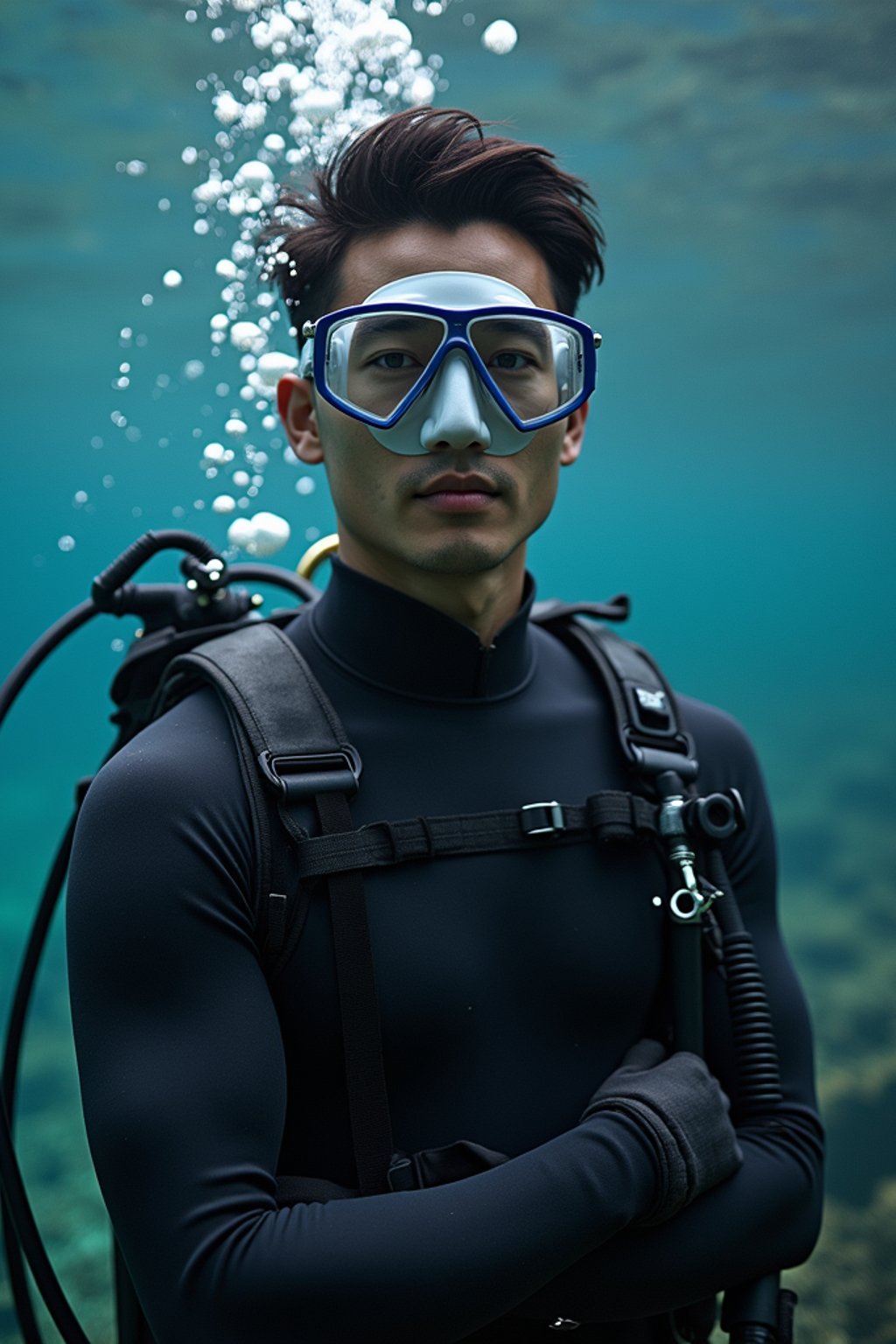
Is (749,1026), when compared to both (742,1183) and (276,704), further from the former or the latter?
(276,704)

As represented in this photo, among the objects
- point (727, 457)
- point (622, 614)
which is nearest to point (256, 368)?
point (622, 614)

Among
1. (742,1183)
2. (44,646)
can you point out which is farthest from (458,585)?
(742,1183)

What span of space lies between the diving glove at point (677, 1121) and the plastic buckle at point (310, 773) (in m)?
0.68

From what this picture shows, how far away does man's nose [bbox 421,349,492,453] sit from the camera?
202cm

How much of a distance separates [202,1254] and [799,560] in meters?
103

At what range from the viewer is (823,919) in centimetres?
1573

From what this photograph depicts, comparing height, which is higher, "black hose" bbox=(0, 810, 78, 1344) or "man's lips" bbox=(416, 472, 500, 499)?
"man's lips" bbox=(416, 472, 500, 499)

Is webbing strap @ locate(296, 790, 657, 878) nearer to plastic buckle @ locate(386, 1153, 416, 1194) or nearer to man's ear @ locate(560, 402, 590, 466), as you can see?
plastic buckle @ locate(386, 1153, 416, 1194)

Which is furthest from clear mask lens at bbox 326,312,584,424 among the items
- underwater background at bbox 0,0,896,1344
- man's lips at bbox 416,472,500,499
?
underwater background at bbox 0,0,896,1344

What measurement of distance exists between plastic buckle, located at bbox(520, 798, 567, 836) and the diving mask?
65cm

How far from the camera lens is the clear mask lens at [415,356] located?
208cm

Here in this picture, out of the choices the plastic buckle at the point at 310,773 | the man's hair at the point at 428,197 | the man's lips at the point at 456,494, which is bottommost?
the plastic buckle at the point at 310,773

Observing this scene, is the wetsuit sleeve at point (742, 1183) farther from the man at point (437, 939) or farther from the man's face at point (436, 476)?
the man's face at point (436, 476)

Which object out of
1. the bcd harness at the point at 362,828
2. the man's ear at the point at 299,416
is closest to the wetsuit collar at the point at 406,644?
the bcd harness at the point at 362,828
